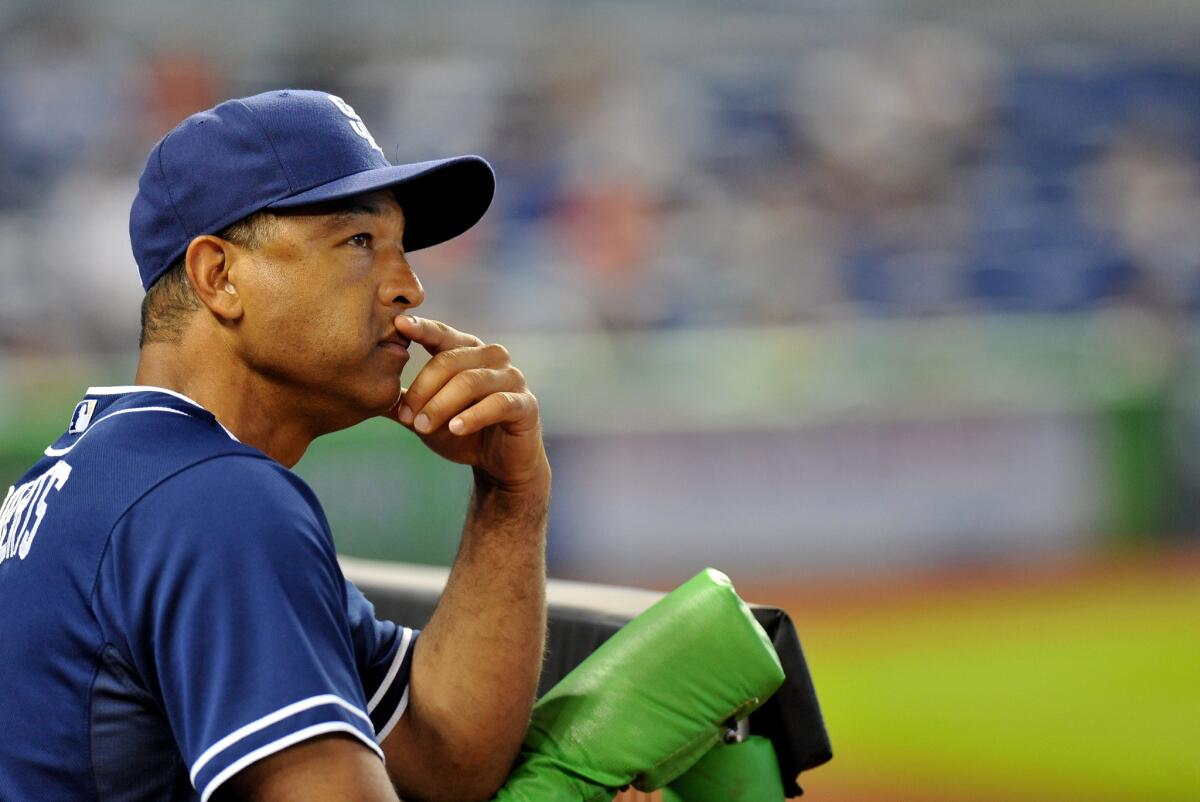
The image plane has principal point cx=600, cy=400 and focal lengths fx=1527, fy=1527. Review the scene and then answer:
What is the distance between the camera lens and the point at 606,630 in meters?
2.35

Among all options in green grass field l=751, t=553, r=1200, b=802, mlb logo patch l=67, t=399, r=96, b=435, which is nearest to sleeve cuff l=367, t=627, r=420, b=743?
mlb logo patch l=67, t=399, r=96, b=435

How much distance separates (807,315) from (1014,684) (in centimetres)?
409

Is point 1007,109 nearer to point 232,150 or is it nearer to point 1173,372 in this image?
point 1173,372

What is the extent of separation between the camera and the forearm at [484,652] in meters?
1.98

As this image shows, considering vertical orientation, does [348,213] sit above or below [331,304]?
above

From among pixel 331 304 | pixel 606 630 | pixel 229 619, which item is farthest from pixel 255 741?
pixel 606 630

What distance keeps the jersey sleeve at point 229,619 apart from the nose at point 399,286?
0.39 m

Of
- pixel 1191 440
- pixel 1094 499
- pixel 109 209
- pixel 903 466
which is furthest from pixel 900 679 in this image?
pixel 109 209

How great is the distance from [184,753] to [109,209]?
23.3ft

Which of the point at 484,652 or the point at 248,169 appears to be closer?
the point at 248,169

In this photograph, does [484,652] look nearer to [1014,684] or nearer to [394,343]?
[394,343]

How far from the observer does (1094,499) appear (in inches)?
370

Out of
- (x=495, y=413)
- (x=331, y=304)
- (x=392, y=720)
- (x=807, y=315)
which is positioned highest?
(x=331, y=304)

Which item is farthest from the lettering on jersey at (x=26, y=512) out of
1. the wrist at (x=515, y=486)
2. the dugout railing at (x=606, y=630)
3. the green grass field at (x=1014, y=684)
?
the green grass field at (x=1014, y=684)
